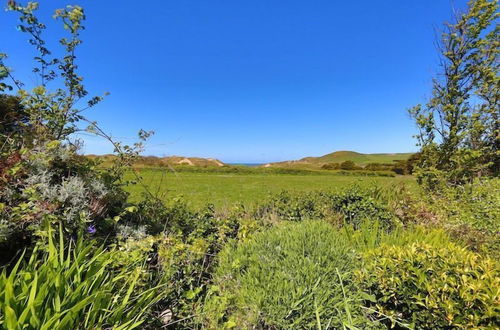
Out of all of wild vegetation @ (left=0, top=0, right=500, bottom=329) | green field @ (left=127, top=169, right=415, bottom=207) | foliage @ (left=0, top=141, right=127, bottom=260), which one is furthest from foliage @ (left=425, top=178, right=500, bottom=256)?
foliage @ (left=0, top=141, right=127, bottom=260)

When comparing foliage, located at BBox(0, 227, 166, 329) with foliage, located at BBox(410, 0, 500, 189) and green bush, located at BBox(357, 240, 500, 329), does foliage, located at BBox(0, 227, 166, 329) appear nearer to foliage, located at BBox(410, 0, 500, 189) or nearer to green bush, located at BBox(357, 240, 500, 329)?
green bush, located at BBox(357, 240, 500, 329)

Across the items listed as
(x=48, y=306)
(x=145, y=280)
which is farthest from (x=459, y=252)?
(x=48, y=306)

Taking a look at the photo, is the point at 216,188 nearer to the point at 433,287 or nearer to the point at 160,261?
the point at 160,261

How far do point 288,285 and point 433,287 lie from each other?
97cm

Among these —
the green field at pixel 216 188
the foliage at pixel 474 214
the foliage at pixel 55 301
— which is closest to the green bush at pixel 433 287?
the foliage at pixel 55 301

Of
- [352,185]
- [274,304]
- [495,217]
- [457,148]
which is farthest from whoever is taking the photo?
[457,148]

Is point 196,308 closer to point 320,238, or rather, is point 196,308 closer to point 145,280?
point 145,280

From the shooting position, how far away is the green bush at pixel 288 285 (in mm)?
1719

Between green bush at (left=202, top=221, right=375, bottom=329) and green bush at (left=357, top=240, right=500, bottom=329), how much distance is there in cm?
23

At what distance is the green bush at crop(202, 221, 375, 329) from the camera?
1.72 metres

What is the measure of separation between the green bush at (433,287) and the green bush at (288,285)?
230mm

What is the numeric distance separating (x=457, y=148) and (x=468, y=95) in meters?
1.70

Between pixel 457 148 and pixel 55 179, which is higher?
pixel 457 148

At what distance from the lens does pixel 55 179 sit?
7.97 feet
